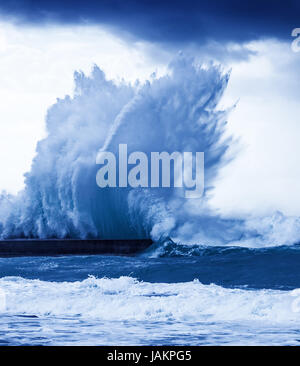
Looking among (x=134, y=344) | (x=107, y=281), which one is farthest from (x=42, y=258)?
(x=134, y=344)

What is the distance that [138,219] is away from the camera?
24.8m

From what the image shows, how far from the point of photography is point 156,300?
1211 centimetres

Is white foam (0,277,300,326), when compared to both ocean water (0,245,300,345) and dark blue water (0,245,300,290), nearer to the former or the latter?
ocean water (0,245,300,345)

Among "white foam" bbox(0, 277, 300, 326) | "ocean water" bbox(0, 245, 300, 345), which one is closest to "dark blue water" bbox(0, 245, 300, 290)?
"ocean water" bbox(0, 245, 300, 345)

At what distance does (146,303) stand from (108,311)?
2.58ft

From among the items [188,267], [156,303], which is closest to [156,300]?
[156,303]

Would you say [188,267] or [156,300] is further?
[188,267]

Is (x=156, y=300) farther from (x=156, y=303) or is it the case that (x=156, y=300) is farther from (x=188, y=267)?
(x=188, y=267)

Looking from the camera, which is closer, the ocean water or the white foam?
the ocean water

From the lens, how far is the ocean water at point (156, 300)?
29.1ft

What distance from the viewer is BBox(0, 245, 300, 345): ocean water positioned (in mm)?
8859

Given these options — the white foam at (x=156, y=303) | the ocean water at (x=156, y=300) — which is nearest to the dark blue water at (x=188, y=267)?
the ocean water at (x=156, y=300)

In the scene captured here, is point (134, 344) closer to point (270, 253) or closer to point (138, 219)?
point (270, 253)

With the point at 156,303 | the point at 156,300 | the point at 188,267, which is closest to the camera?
the point at 156,303
